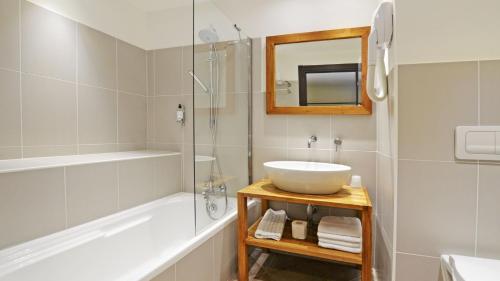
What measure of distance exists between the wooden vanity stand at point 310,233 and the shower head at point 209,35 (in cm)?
99

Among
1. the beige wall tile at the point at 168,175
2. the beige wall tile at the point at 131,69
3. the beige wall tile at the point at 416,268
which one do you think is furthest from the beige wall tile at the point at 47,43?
the beige wall tile at the point at 416,268

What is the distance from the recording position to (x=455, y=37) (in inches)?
36.5

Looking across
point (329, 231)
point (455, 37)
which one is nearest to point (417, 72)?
point (455, 37)

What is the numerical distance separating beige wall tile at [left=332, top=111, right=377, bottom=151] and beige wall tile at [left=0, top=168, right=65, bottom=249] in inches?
72.0

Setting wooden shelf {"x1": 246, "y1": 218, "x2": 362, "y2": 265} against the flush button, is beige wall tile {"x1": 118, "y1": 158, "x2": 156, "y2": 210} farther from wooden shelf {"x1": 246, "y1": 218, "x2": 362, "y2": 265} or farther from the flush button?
the flush button

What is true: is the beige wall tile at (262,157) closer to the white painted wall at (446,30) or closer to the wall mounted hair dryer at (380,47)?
the wall mounted hair dryer at (380,47)

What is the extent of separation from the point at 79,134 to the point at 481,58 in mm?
2374

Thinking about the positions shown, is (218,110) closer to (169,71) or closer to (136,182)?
(136,182)

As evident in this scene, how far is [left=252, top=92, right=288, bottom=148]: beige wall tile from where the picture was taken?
6.68 ft

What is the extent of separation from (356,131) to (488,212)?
39.0 inches

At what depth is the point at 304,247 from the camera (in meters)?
1.47

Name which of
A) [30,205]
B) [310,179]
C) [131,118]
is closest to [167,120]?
[131,118]

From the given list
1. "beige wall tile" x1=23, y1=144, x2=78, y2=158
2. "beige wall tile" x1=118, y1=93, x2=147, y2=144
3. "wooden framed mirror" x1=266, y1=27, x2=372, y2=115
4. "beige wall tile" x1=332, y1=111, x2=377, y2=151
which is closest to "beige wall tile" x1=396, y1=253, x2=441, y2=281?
"beige wall tile" x1=332, y1=111, x2=377, y2=151

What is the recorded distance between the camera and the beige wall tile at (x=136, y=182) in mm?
1780
